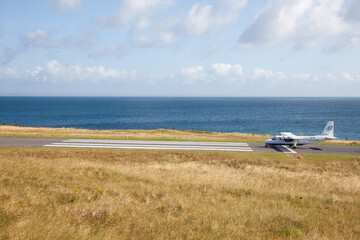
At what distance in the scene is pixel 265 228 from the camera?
30.2 ft

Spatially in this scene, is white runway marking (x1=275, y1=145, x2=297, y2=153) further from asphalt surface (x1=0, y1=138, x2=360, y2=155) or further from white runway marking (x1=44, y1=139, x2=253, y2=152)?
white runway marking (x1=44, y1=139, x2=253, y2=152)

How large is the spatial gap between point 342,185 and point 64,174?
17.7 m

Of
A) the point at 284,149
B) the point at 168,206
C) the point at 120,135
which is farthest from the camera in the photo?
the point at 120,135

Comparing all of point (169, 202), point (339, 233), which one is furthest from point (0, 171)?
point (339, 233)

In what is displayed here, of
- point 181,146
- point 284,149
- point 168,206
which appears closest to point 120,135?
point 181,146

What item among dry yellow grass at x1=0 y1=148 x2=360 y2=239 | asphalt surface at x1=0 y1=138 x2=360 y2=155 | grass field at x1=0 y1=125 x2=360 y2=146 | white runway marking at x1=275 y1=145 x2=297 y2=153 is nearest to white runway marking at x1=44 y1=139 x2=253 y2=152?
asphalt surface at x1=0 y1=138 x2=360 y2=155

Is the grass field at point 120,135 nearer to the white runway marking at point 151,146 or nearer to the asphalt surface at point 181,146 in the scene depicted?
the asphalt surface at point 181,146

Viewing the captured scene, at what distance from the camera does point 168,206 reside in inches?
439

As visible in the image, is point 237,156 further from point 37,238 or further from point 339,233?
point 37,238

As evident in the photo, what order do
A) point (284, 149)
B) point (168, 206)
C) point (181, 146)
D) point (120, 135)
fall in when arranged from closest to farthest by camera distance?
point (168, 206) < point (284, 149) < point (181, 146) < point (120, 135)

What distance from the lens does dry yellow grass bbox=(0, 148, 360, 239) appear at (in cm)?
823

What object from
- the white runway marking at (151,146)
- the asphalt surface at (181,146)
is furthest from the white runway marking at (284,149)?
the white runway marking at (151,146)

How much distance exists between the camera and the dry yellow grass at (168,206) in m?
8.23

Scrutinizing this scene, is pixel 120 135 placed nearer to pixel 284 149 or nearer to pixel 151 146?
pixel 151 146
